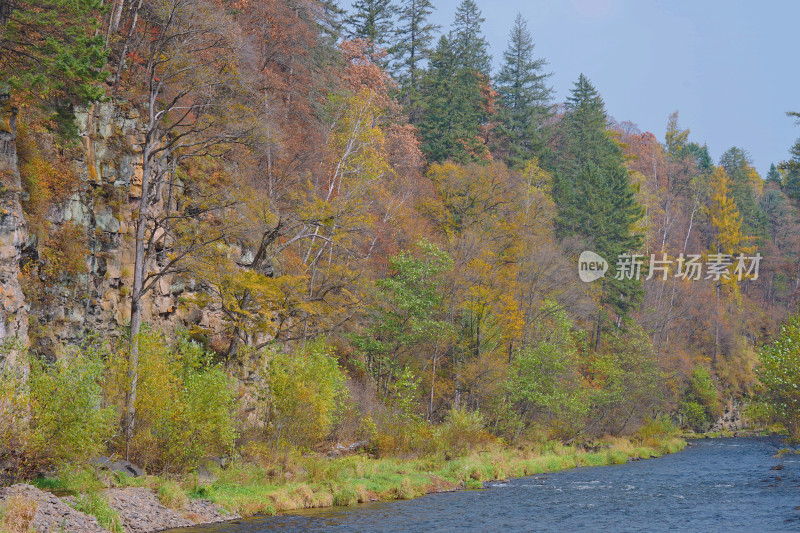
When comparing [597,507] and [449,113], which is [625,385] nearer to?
[597,507]

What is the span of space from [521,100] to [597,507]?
54375 millimetres

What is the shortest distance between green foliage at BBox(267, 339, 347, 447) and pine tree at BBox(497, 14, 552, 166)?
42.6 m

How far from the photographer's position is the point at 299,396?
2480 cm

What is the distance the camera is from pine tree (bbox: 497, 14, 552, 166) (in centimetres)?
6712

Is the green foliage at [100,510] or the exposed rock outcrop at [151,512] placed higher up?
the green foliage at [100,510]

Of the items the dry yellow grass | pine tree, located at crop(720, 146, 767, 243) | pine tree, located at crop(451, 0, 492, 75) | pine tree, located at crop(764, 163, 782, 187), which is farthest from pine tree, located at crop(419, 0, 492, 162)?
pine tree, located at crop(764, 163, 782, 187)

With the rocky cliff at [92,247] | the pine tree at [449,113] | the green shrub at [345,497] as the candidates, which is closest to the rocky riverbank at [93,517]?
the green shrub at [345,497]

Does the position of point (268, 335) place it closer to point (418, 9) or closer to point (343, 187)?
point (343, 187)

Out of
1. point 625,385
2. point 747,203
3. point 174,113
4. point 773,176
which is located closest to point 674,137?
point 747,203

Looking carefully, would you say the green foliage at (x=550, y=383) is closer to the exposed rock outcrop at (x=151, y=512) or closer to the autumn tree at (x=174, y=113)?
the autumn tree at (x=174, y=113)

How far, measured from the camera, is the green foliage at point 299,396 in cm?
2484

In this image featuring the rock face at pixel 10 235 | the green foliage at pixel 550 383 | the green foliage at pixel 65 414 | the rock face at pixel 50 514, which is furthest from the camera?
the green foliage at pixel 550 383

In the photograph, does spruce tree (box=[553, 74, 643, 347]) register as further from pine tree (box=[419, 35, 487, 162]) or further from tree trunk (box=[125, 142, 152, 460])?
tree trunk (box=[125, 142, 152, 460])

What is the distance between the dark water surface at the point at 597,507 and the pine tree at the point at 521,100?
38.3m
